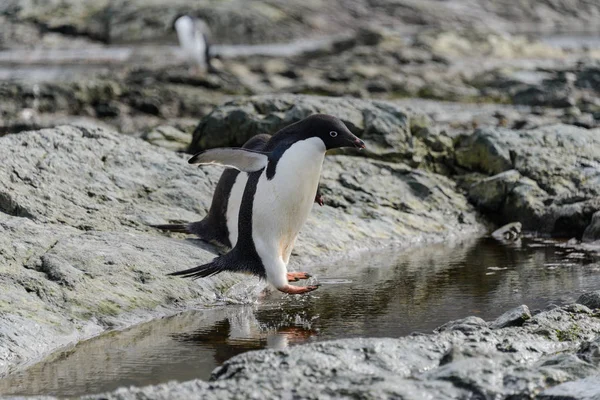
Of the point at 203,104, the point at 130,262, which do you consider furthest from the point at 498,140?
the point at 203,104

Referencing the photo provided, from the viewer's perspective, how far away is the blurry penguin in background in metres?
26.0

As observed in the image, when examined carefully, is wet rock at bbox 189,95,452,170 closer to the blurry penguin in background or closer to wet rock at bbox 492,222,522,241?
wet rock at bbox 492,222,522,241

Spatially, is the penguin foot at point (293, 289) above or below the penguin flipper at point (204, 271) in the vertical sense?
below

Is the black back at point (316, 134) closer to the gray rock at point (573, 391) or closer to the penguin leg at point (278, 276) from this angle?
the penguin leg at point (278, 276)

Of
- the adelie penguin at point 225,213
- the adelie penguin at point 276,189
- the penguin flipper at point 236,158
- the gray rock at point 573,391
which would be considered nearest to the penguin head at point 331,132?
the adelie penguin at point 276,189

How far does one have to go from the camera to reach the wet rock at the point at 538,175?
10.9m

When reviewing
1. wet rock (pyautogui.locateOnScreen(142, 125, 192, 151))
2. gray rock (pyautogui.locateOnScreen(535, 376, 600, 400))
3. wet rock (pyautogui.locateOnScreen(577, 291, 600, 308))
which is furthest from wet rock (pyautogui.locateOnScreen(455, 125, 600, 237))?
gray rock (pyautogui.locateOnScreen(535, 376, 600, 400))

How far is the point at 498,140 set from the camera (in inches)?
484

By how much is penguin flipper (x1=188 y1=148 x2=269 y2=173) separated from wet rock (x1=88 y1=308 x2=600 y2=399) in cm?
226

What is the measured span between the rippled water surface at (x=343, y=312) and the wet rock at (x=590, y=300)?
0.43m

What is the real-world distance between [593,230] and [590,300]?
11.0 feet

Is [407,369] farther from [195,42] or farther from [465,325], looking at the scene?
[195,42]

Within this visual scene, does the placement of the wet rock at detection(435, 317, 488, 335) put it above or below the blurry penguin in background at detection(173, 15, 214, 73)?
above

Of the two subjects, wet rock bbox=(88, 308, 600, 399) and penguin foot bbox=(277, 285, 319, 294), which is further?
penguin foot bbox=(277, 285, 319, 294)
